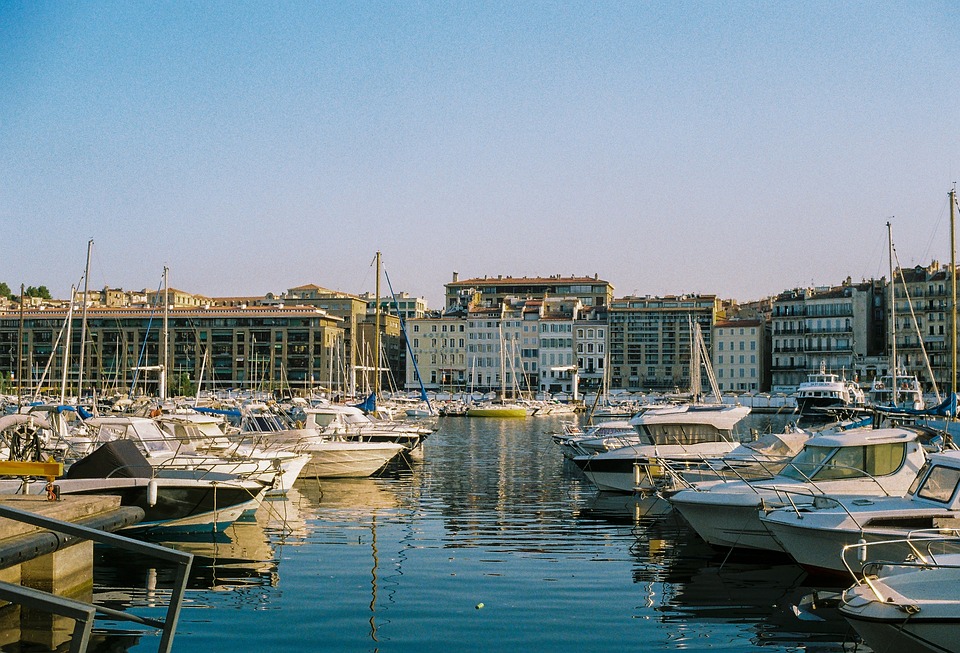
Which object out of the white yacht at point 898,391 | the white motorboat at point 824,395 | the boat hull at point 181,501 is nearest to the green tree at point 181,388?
the white motorboat at point 824,395

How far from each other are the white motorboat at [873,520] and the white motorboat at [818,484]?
6.99ft

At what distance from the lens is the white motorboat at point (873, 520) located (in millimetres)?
15828

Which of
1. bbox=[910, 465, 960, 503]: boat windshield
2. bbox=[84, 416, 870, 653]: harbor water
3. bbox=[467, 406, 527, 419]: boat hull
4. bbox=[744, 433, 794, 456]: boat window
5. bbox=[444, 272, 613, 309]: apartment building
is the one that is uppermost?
bbox=[444, 272, 613, 309]: apartment building

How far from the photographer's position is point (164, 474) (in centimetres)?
2269

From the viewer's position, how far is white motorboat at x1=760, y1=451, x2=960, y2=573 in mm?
15828

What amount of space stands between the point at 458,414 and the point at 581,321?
45266 millimetres

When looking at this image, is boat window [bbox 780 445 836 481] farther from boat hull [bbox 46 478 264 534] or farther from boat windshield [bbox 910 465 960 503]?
boat hull [bbox 46 478 264 534]

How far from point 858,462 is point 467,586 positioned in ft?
27.6

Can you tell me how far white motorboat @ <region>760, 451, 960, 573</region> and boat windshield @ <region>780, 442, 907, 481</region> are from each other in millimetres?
2762

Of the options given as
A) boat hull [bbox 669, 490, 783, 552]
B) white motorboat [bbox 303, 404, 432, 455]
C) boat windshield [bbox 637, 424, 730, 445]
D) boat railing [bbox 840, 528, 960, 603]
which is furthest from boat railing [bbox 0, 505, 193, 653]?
white motorboat [bbox 303, 404, 432, 455]

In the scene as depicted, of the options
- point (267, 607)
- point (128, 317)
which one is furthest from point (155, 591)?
point (128, 317)

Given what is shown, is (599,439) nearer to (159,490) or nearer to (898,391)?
(159,490)

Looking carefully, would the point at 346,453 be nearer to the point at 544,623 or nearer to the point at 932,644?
the point at 544,623

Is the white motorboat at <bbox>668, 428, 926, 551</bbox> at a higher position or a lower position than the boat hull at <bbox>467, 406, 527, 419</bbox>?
higher
